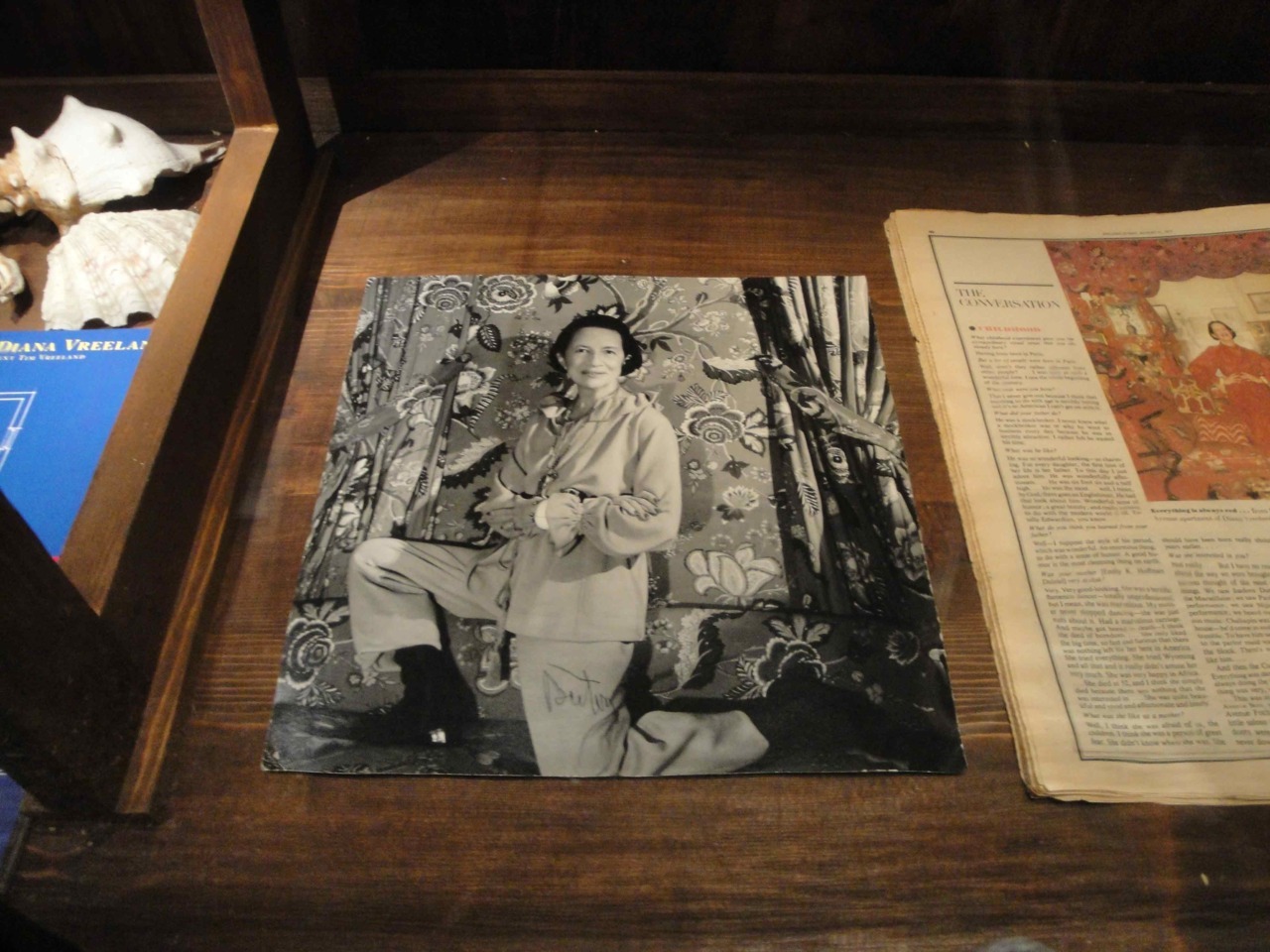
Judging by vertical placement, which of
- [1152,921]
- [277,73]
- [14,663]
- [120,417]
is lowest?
[1152,921]

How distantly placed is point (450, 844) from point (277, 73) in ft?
1.82

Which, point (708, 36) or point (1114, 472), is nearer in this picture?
point (1114, 472)

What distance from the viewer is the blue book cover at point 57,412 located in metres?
0.53

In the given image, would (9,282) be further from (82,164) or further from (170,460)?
(170,460)

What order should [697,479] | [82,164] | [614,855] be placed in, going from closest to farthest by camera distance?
[614,855] < [697,479] < [82,164]

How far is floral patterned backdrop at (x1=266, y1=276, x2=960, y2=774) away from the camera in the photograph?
0.50 metres

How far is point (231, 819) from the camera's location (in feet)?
1.54

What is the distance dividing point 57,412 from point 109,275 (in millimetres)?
106

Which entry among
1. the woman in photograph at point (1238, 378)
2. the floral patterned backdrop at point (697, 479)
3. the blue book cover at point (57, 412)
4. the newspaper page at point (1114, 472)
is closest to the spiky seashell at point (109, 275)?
the blue book cover at point (57, 412)

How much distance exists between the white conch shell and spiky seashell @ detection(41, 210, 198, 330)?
0.08ft

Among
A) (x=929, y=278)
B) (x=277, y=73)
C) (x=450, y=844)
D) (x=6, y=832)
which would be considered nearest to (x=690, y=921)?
(x=450, y=844)

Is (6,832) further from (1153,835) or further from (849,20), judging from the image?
(849,20)

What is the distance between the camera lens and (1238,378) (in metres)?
0.62

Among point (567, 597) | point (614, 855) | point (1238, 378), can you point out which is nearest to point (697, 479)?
point (567, 597)
